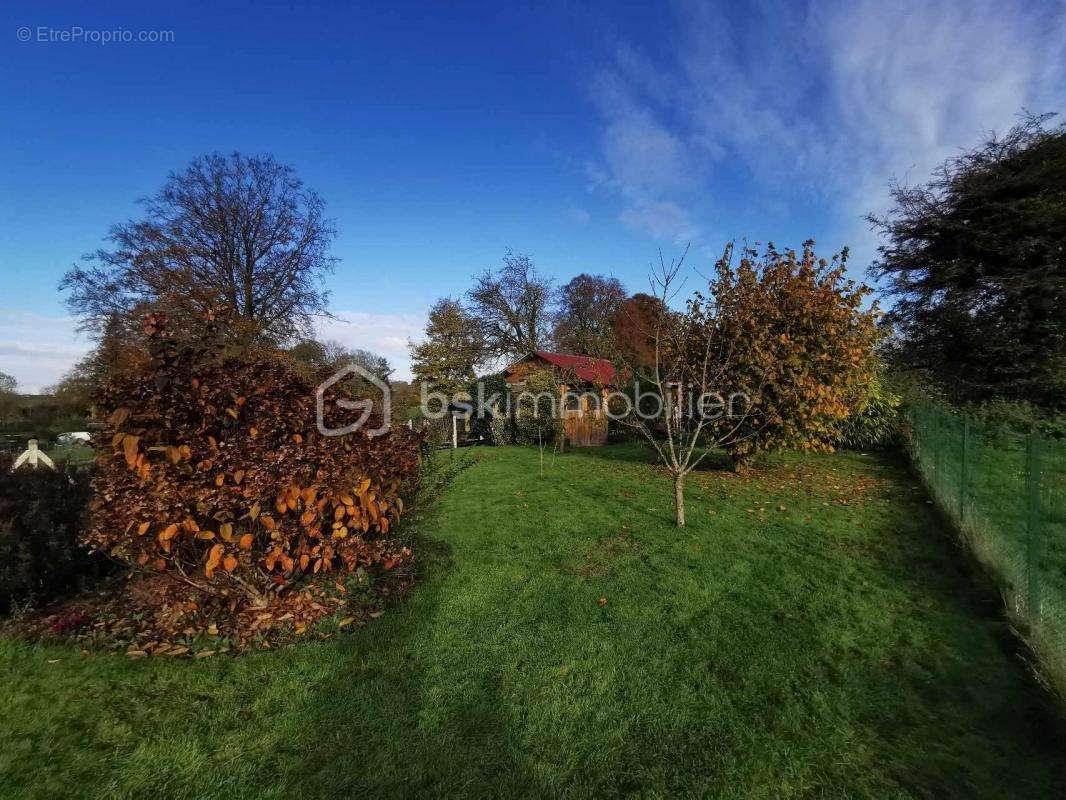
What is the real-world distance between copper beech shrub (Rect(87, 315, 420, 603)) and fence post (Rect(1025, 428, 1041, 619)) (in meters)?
5.05

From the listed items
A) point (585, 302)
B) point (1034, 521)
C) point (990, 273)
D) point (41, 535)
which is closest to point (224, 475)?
point (41, 535)

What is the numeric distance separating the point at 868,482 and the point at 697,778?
8.67 metres

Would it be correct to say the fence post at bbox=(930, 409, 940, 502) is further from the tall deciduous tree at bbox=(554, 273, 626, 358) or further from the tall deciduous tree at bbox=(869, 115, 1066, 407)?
the tall deciduous tree at bbox=(554, 273, 626, 358)

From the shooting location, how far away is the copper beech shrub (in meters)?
2.89

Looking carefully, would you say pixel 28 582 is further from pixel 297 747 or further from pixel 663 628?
pixel 663 628

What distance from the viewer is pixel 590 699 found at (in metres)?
2.84

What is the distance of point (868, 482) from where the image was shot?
345 inches

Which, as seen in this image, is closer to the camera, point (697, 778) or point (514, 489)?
point (697, 778)

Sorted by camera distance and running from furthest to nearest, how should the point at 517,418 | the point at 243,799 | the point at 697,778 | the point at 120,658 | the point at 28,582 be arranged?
the point at 517,418, the point at 28,582, the point at 120,658, the point at 697,778, the point at 243,799

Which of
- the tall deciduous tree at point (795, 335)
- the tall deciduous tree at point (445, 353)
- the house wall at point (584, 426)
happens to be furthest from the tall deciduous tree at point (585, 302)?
the tall deciduous tree at point (795, 335)

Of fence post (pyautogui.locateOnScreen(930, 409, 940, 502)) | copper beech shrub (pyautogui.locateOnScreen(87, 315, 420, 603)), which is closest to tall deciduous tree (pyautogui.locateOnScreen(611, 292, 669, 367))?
copper beech shrub (pyautogui.locateOnScreen(87, 315, 420, 603))

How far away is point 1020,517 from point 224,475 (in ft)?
21.5

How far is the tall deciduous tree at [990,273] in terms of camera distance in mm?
14453

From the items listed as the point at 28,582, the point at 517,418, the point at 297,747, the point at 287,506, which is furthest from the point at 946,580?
the point at 517,418
